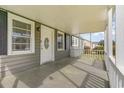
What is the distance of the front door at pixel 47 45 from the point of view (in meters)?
8.41

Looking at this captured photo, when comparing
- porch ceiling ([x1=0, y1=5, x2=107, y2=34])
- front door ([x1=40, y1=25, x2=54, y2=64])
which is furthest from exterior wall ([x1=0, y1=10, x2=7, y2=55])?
front door ([x1=40, y1=25, x2=54, y2=64])

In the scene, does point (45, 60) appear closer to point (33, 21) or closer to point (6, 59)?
point (33, 21)

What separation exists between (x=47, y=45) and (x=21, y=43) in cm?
273

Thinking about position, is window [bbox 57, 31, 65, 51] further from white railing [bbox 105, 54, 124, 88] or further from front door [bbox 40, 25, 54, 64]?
white railing [bbox 105, 54, 124, 88]

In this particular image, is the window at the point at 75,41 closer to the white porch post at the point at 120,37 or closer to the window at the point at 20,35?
the window at the point at 20,35

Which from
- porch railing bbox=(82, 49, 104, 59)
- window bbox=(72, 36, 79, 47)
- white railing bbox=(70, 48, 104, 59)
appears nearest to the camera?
white railing bbox=(70, 48, 104, 59)

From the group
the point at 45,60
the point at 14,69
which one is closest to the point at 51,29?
the point at 45,60

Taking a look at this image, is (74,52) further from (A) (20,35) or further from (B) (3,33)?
(B) (3,33)

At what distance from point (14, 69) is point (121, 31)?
4.35 meters

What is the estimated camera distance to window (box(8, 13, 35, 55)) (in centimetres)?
561

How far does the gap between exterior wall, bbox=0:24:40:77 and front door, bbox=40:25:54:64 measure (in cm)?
64

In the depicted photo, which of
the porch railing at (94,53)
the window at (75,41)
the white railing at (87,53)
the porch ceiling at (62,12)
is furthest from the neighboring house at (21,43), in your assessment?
the porch railing at (94,53)

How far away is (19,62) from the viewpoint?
6.14 meters

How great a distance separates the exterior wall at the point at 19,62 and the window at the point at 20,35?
21cm
